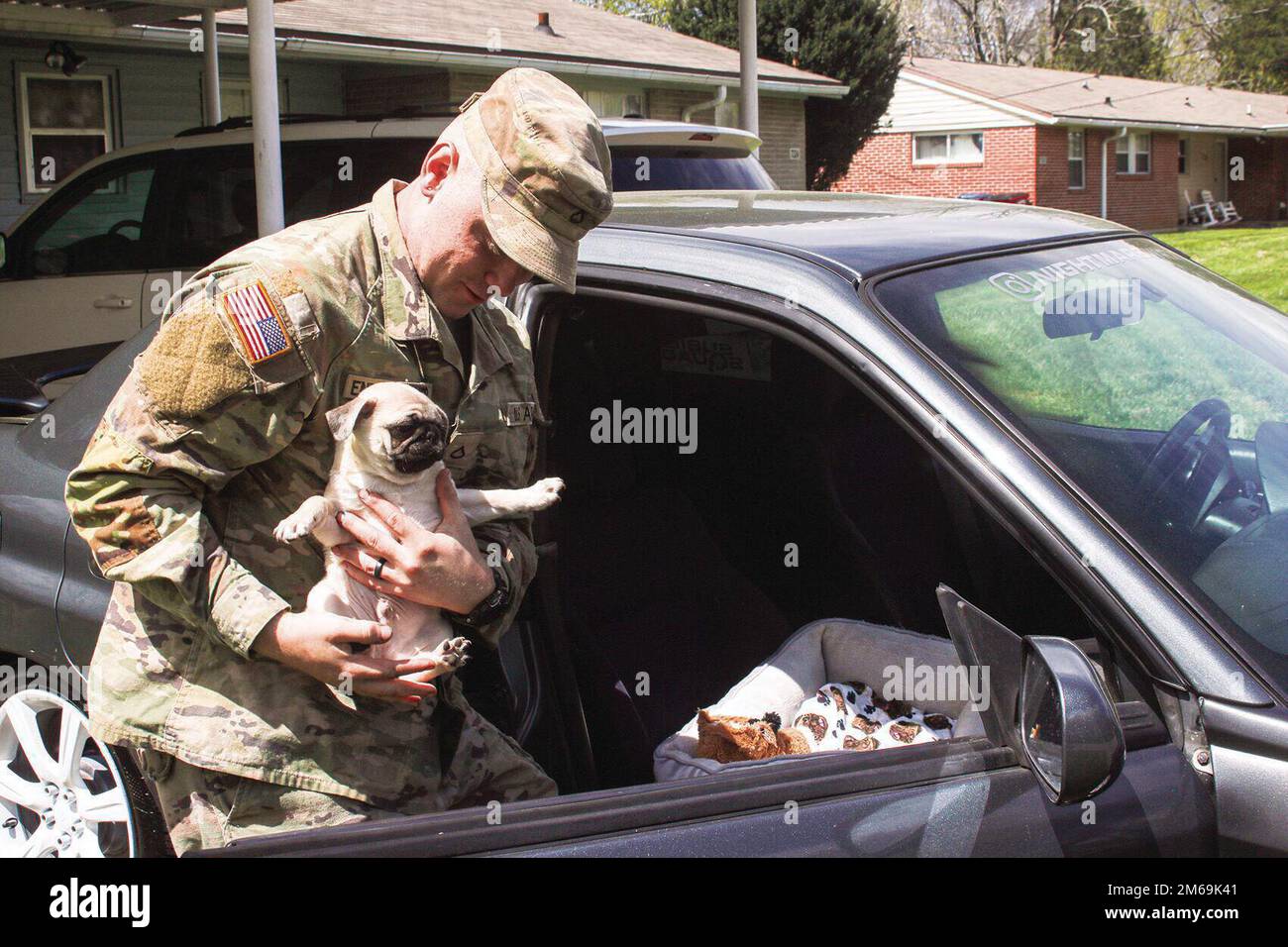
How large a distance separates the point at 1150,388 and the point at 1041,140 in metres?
29.8

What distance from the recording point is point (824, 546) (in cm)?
314

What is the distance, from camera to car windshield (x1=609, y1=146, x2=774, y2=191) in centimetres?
605

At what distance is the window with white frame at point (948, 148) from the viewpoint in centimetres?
3083

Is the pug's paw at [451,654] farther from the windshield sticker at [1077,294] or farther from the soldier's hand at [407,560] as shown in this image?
the windshield sticker at [1077,294]

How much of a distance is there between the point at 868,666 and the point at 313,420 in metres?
1.34

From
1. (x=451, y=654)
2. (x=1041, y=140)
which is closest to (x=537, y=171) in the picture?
(x=451, y=654)

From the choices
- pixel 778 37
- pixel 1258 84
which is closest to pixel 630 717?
pixel 778 37

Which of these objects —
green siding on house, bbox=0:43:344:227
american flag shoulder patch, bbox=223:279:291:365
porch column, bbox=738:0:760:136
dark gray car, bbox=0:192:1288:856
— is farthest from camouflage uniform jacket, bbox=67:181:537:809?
green siding on house, bbox=0:43:344:227

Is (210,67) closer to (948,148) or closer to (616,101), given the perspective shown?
(616,101)

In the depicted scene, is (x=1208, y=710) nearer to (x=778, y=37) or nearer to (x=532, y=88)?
(x=532, y=88)

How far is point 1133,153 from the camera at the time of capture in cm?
3300
